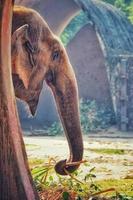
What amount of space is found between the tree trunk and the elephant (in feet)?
3.64

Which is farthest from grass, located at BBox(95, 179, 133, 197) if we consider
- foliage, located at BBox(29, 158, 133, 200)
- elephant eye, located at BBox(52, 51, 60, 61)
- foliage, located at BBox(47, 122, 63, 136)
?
foliage, located at BBox(47, 122, 63, 136)

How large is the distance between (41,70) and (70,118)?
1.85 ft

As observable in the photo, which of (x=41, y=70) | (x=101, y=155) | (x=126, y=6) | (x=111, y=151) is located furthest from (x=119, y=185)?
(x=126, y=6)

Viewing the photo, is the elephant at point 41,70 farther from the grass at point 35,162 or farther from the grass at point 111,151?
the grass at point 111,151

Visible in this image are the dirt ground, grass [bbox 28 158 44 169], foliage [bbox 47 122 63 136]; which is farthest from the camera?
foliage [bbox 47 122 63 136]

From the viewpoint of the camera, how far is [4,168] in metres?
2.82

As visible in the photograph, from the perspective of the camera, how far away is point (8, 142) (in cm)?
282

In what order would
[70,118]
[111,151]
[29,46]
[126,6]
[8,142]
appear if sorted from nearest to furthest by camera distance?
[8,142]
[70,118]
[29,46]
[111,151]
[126,6]

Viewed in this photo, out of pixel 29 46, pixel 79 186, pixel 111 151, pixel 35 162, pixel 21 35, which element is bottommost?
pixel 111 151

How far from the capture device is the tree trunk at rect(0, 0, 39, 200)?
2.81 metres

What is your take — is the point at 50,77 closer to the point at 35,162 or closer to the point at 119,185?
the point at 119,185

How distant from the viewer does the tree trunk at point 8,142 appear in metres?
2.81

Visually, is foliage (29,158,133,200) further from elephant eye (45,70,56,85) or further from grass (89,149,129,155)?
grass (89,149,129,155)

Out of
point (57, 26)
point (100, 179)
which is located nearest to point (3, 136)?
point (100, 179)
